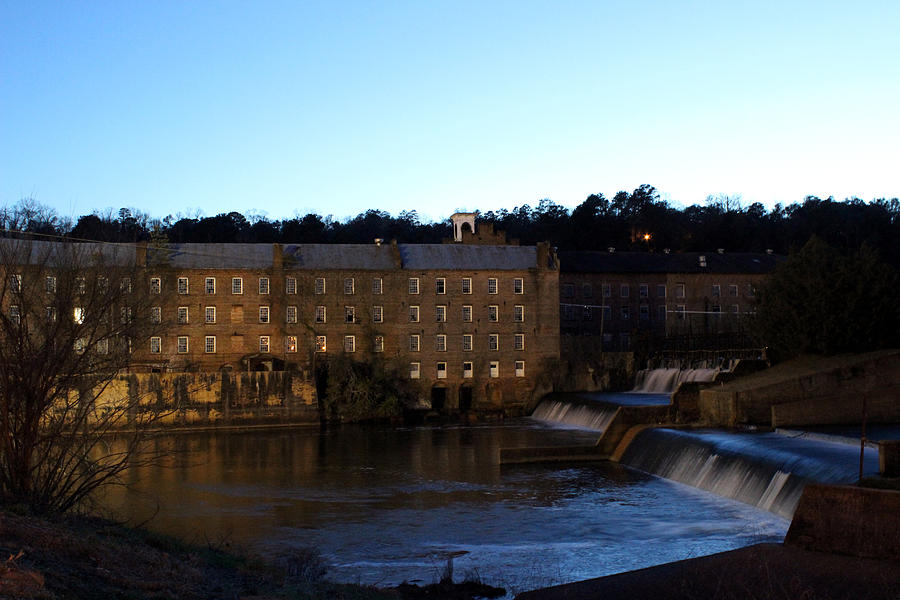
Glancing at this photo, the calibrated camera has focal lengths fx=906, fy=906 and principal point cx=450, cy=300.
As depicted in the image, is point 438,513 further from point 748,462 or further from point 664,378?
point 664,378

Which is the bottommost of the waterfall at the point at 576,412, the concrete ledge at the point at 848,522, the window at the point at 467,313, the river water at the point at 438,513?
the river water at the point at 438,513

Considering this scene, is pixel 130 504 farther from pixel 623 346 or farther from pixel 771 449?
pixel 623 346

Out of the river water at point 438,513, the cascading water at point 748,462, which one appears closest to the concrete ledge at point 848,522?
the river water at point 438,513

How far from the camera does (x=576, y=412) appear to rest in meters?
51.3

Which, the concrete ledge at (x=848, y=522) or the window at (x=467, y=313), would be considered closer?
the concrete ledge at (x=848, y=522)

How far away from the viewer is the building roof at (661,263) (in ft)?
260

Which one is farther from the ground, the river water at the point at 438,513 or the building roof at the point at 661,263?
the building roof at the point at 661,263

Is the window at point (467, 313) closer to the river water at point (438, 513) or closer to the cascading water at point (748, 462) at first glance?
the river water at point (438, 513)

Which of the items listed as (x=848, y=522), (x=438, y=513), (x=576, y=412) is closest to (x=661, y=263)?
(x=576, y=412)

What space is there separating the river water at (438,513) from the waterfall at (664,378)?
31.5 feet

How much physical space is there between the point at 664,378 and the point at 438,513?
99.1 feet

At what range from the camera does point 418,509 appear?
27.1 metres

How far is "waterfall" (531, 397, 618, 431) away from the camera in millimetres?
46344

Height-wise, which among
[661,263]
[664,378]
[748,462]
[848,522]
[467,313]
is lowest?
[748,462]
